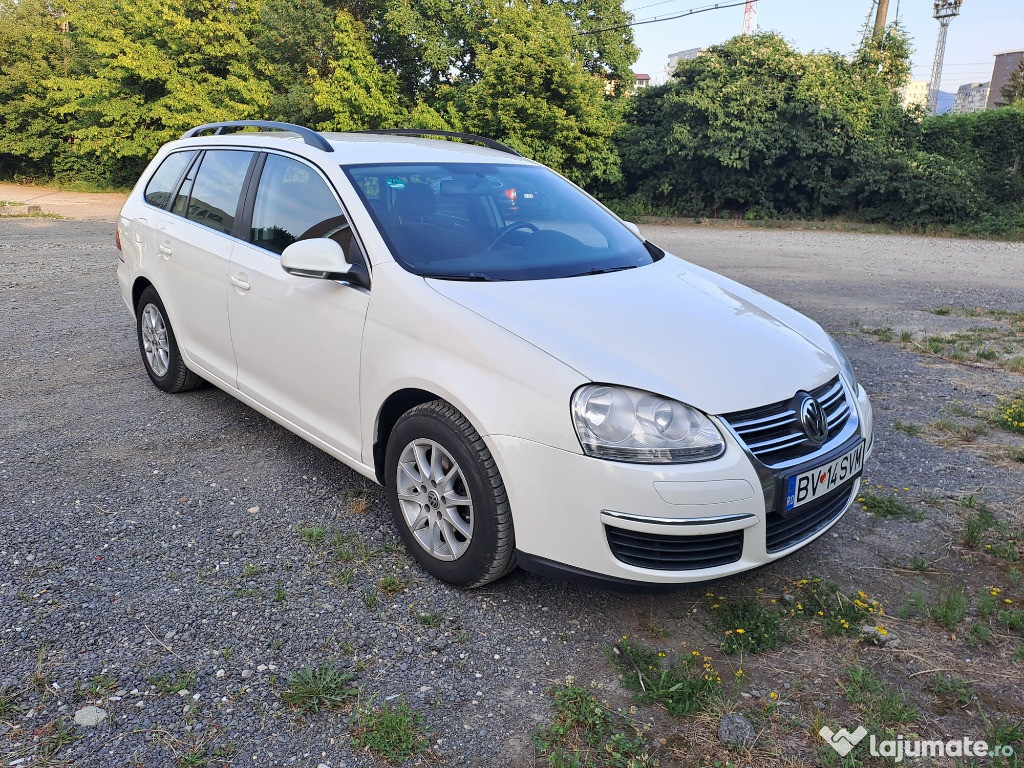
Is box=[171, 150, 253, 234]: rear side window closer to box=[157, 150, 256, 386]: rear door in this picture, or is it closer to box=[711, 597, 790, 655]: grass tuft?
box=[157, 150, 256, 386]: rear door

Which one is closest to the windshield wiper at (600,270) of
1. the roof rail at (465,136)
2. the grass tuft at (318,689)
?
the roof rail at (465,136)

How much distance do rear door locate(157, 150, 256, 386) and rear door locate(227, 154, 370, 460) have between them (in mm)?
169

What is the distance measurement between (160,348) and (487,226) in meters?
2.74

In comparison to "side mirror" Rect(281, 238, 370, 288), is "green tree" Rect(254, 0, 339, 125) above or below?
above

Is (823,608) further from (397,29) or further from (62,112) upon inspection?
(62,112)

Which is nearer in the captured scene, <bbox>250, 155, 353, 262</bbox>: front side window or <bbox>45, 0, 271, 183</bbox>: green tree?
<bbox>250, 155, 353, 262</bbox>: front side window

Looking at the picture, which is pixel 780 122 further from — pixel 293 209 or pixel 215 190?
pixel 293 209

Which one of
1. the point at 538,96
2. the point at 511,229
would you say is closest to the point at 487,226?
the point at 511,229

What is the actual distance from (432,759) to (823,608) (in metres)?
1.62

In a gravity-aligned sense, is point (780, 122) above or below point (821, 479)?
above

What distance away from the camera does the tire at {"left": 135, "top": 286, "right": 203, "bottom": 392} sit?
4957 mm

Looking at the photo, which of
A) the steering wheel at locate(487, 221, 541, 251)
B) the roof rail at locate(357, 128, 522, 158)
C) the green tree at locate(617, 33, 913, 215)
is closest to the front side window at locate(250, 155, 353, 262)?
the steering wheel at locate(487, 221, 541, 251)

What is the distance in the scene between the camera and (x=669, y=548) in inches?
102

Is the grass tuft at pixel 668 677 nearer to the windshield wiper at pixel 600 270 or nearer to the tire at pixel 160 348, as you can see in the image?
the windshield wiper at pixel 600 270
